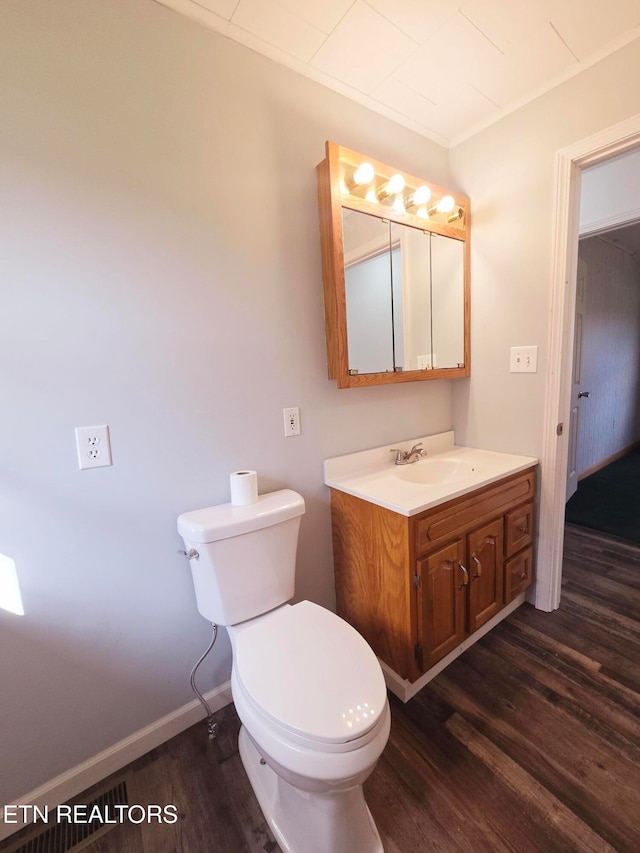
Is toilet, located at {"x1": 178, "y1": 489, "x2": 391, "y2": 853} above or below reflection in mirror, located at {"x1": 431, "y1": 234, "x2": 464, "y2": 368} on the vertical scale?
below

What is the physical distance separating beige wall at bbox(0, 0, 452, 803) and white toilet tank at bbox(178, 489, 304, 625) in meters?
0.14

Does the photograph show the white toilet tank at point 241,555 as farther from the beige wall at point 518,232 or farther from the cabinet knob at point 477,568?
the beige wall at point 518,232

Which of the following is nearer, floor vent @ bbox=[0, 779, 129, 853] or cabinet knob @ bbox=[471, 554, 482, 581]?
floor vent @ bbox=[0, 779, 129, 853]

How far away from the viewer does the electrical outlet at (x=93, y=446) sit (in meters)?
1.08

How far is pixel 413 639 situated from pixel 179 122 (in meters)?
1.96

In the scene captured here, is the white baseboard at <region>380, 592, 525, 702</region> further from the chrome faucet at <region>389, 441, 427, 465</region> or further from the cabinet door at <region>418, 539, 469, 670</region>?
the chrome faucet at <region>389, 441, 427, 465</region>

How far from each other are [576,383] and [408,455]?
2.28 meters

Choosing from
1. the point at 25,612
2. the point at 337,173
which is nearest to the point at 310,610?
the point at 25,612

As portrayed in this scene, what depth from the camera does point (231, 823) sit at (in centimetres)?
105

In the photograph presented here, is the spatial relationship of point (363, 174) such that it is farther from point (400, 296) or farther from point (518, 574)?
point (518, 574)

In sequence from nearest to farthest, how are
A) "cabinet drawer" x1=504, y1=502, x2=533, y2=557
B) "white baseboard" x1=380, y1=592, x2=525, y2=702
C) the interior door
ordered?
1. "white baseboard" x1=380, y1=592, x2=525, y2=702
2. "cabinet drawer" x1=504, y1=502, x2=533, y2=557
3. the interior door

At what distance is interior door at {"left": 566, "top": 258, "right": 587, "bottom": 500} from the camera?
3.00 metres

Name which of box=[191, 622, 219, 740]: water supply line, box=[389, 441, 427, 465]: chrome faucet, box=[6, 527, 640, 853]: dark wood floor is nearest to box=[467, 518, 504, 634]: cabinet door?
box=[6, 527, 640, 853]: dark wood floor

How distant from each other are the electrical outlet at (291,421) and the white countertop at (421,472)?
0.21 m
